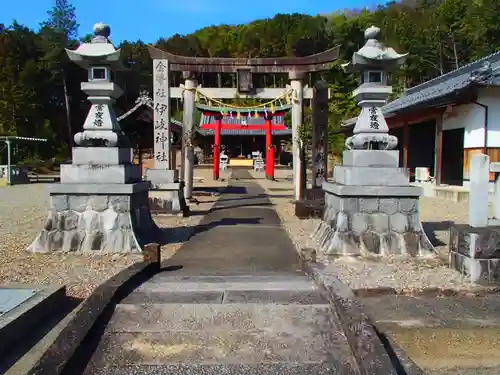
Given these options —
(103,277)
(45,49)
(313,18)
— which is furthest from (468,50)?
(103,277)

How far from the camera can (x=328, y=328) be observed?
11.0 feet

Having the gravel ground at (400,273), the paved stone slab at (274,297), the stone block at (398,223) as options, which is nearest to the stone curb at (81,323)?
A: the paved stone slab at (274,297)

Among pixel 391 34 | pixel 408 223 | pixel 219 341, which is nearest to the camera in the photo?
pixel 219 341

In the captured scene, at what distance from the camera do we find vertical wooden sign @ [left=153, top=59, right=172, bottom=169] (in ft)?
39.6

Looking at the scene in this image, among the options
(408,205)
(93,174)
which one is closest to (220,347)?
(408,205)

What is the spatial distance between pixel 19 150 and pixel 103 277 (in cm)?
3284

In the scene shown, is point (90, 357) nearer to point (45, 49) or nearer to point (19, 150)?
point (19, 150)

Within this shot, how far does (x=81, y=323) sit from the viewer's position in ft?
10.3

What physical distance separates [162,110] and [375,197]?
7423 millimetres

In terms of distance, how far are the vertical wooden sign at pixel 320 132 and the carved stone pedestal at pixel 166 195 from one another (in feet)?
11.5

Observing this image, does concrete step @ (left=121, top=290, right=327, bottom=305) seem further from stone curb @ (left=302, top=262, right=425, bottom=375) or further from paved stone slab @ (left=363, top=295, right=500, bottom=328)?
paved stone slab @ (left=363, top=295, right=500, bottom=328)

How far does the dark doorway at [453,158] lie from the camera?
16.3 metres

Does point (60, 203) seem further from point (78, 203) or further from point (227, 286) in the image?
point (227, 286)

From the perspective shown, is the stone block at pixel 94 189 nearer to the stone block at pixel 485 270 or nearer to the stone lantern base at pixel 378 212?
the stone lantern base at pixel 378 212
